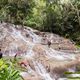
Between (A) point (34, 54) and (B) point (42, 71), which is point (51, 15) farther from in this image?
(B) point (42, 71)

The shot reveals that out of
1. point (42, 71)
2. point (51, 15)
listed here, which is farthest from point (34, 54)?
point (51, 15)

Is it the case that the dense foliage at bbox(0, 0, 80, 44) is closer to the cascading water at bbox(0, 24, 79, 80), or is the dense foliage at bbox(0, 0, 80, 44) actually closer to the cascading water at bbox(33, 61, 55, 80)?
the cascading water at bbox(0, 24, 79, 80)

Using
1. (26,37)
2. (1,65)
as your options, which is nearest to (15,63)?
(1,65)

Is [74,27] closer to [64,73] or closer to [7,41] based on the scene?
[7,41]

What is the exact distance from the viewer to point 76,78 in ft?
60.2

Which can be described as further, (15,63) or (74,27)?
(74,27)

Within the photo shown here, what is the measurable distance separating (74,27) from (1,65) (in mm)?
24189

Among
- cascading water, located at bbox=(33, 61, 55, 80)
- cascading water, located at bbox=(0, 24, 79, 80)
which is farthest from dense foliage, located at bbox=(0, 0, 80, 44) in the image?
cascading water, located at bbox=(33, 61, 55, 80)

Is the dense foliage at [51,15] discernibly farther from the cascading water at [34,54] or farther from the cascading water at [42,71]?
the cascading water at [42,71]

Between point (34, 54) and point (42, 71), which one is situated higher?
point (34, 54)

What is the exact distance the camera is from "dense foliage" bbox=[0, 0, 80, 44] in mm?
35781

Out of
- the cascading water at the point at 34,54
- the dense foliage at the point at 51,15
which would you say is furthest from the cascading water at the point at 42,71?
the dense foliage at the point at 51,15

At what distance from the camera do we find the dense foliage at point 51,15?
35781 mm

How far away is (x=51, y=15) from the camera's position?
36.1 m
